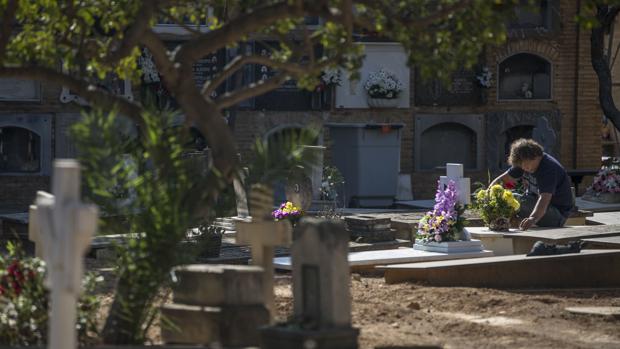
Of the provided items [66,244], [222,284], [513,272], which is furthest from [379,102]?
[66,244]

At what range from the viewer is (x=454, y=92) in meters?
28.2

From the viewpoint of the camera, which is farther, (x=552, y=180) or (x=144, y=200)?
(x=552, y=180)

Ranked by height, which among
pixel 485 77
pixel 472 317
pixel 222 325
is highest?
pixel 485 77

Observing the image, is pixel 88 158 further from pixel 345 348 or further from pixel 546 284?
pixel 546 284

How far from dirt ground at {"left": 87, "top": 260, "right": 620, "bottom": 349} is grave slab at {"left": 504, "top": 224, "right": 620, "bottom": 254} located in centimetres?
127

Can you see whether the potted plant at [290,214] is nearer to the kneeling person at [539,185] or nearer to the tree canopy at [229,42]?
the kneeling person at [539,185]

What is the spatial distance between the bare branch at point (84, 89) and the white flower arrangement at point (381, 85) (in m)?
18.1

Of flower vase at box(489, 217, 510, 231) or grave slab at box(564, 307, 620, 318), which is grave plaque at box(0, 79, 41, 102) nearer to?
flower vase at box(489, 217, 510, 231)

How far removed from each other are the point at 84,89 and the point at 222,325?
6.57ft

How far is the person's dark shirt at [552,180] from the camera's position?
48.7 ft

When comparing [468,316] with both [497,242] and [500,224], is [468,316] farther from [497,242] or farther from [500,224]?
[500,224]

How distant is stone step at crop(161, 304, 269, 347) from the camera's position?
8414 millimetres

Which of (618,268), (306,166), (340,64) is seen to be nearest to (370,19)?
→ (340,64)

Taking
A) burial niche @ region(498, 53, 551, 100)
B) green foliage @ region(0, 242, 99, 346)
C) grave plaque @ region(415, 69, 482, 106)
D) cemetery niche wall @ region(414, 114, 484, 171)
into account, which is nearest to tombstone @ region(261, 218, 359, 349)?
green foliage @ region(0, 242, 99, 346)
